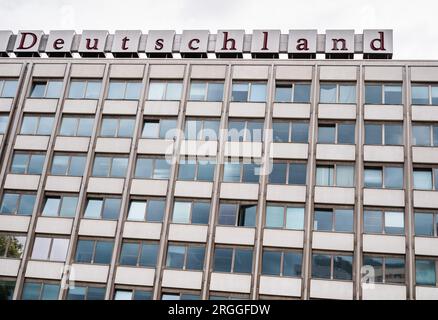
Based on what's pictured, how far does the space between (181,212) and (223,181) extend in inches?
149

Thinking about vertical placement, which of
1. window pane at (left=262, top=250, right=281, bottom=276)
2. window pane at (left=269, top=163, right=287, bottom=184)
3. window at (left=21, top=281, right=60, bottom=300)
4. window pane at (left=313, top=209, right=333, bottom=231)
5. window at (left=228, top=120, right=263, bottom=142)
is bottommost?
window at (left=21, top=281, right=60, bottom=300)

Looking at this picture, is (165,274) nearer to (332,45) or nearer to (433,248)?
(433,248)

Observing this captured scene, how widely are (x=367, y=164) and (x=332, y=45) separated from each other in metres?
10.5

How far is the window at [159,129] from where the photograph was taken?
4038 cm

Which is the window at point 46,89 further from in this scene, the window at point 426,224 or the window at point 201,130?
the window at point 426,224

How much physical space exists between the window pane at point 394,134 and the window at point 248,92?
9479mm

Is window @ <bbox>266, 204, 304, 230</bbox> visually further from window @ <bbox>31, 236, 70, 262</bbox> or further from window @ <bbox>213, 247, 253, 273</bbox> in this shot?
window @ <bbox>31, 236, 70, 262</bbox>

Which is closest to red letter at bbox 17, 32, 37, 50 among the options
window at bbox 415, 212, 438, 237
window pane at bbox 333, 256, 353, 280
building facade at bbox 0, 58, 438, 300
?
building facade at bbox 0, 58, 438, 300

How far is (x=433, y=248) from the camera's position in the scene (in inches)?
1353

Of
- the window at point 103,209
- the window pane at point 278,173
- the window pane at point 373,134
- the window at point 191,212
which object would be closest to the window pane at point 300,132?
the window pane at point 278,173

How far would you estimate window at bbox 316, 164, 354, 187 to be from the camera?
37219mm

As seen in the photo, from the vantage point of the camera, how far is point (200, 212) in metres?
37.6

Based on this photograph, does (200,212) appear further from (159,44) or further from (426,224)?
(426,224)

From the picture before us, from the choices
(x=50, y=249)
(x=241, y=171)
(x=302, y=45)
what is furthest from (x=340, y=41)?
(x=50, y=249)
